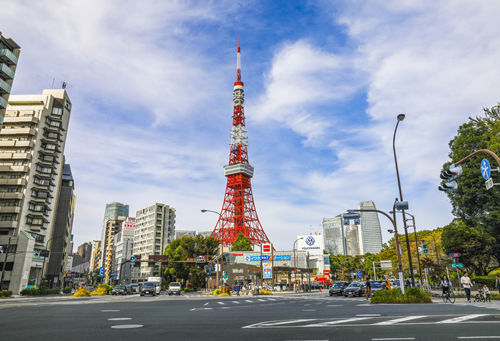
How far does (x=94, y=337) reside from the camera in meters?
7.78

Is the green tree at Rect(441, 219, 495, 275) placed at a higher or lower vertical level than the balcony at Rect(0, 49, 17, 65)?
lower

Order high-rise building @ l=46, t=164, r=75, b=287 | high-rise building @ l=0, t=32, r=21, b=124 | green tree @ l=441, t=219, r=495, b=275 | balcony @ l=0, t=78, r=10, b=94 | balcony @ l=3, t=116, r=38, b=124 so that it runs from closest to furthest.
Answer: green tree @ l=441, t=219, r=495, b=275
balcony @ l=0, t=78, r=10, b=94
high-rise building @ l=0, t=32, r=21, b=124
balcony @ l=3, t=116, r=38, b=124
high-rise building @ l=46, t=164, r=75, b=287

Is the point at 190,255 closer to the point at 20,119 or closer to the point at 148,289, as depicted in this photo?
the point at 148,289

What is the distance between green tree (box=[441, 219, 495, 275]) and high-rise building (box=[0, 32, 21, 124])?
5914cm

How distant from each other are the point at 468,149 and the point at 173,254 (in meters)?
52.4

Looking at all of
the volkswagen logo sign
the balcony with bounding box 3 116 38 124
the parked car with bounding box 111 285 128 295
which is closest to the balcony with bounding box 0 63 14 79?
the balcony with bounding box 3 116 38 124

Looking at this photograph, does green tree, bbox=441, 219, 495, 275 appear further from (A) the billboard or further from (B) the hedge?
(A) the billboard

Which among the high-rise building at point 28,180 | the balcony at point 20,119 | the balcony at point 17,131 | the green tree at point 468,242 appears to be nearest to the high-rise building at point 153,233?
the high-rise building at point 28,180

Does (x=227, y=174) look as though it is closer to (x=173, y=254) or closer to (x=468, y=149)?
(x=173, y=254)

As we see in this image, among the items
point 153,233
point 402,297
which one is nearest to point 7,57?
point 402,297

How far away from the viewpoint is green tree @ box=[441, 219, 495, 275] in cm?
3669

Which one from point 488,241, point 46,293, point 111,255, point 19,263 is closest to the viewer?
point 488,241

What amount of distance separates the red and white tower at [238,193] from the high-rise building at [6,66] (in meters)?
44.9

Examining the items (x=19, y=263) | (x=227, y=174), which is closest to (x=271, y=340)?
(x=19, y=263)
